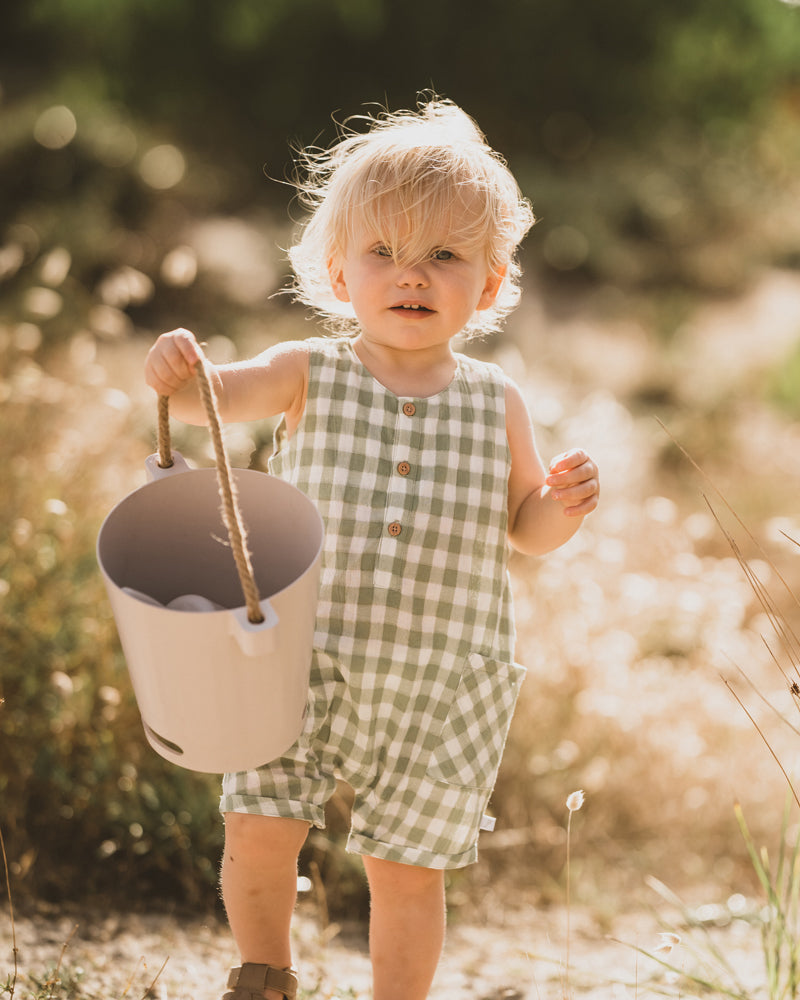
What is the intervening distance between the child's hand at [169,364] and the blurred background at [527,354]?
0.83 meters

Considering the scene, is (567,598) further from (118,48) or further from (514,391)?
(118,48)

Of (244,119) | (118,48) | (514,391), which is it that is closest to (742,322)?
(244,119)

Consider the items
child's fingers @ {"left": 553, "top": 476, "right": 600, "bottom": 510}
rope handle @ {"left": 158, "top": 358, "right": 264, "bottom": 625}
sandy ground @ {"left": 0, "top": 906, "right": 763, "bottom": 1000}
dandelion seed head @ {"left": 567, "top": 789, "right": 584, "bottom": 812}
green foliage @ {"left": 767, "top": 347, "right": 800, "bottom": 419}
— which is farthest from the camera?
green foliage @ {"left": 767, "top": 347, "right": 800, "bottom": 419}

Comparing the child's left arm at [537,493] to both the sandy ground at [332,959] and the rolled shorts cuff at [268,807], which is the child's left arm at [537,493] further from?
the sandy ground at [332,959]

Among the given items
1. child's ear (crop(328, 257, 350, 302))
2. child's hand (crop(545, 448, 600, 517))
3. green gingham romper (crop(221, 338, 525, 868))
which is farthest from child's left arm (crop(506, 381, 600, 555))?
child's ear (crop(328, 257, 350, 302))

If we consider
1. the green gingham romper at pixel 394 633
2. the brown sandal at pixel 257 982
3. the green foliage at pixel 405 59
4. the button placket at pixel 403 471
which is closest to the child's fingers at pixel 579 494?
the green gingham romper at pixel 394 633

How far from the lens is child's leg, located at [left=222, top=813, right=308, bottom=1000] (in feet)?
5.69

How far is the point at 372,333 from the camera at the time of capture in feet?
Answer: 6.04

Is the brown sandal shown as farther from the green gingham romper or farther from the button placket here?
the button placket

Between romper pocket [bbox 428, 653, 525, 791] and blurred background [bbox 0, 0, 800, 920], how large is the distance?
45 centimetres

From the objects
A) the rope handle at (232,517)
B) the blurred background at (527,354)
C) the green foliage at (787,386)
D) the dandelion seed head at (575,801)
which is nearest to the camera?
the rope handle at (232,517)

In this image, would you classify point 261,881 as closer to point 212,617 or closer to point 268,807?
point 268,807

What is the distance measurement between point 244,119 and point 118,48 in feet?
4.17

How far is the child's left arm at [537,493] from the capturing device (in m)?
1.79
